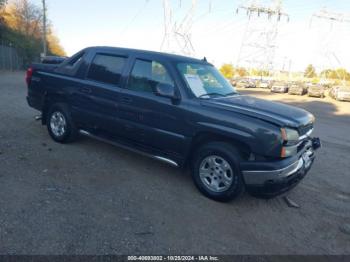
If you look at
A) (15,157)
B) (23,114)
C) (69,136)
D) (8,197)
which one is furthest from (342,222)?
(23,114)

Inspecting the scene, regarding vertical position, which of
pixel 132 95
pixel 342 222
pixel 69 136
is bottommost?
pixel 342 222

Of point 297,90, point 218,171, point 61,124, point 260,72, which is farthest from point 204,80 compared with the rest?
point 260,72

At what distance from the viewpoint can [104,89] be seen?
4.86m

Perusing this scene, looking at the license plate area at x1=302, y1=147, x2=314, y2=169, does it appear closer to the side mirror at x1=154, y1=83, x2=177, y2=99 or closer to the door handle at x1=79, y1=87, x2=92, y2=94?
the side mirror at x1=154, y1=83, x2=177, y2=99

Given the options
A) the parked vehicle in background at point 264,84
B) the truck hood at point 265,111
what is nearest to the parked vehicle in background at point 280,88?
the parked vehicle in background at point 264,84

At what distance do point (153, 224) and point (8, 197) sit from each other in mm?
1842

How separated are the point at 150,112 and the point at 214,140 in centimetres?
107

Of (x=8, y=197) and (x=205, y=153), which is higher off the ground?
(x=205, y=153)

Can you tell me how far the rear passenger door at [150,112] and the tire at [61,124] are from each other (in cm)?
134

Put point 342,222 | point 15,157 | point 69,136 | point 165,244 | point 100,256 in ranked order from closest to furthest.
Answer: point 100,256, point 165,244, point 342,222, point 15,157, point 69,136

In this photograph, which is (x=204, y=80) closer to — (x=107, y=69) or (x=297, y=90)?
(x=107, y=69)

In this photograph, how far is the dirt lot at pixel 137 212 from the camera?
9.81 feet

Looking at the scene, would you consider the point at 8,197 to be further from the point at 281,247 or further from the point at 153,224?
the point at 281,247

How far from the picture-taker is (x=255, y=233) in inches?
134
